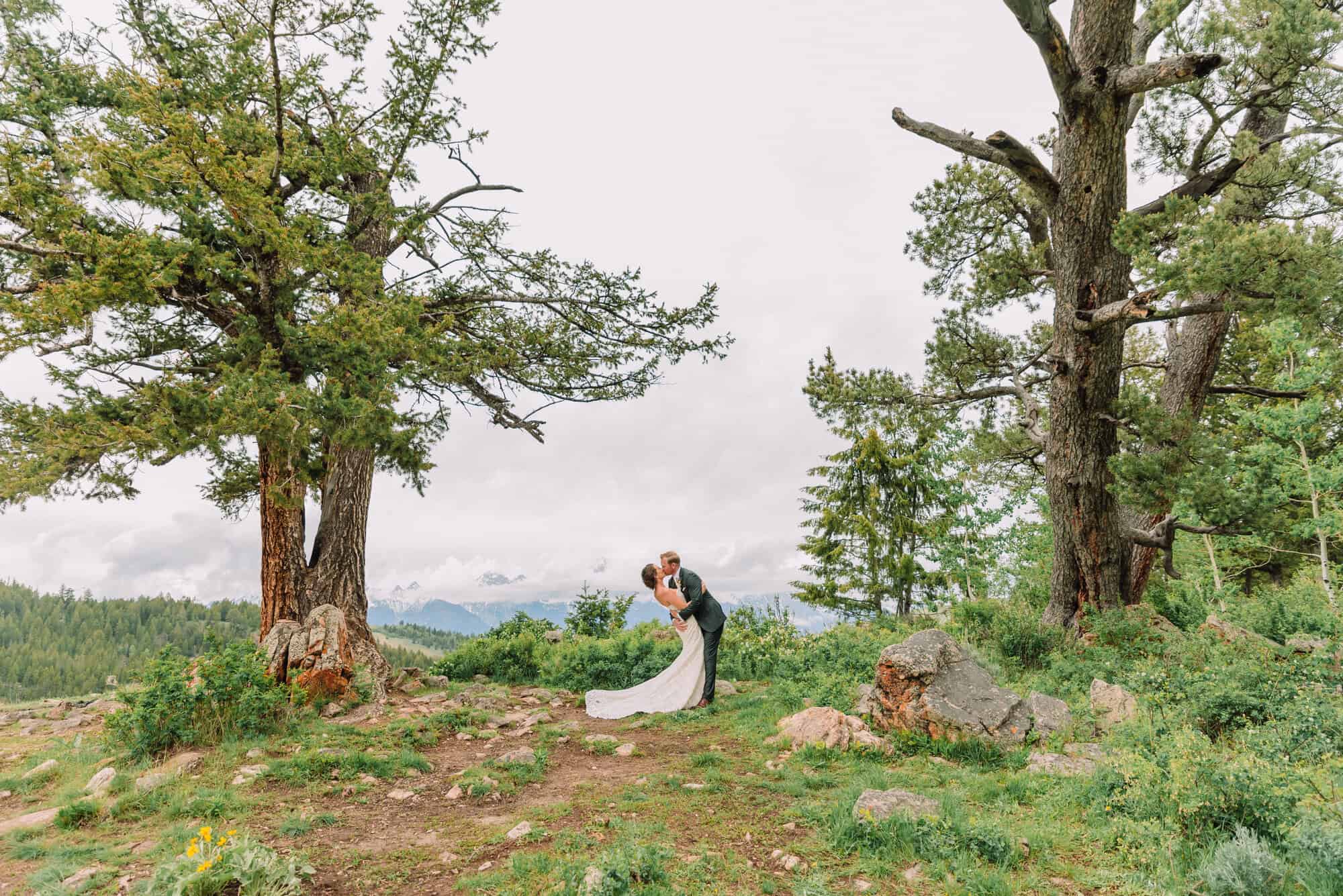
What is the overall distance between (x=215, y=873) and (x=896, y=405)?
12144 millimetres

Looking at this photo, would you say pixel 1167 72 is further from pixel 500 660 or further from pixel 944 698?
pixel 500 660

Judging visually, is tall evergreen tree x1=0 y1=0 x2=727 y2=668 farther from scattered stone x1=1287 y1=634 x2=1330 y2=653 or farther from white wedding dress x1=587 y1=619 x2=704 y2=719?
scattered stone x1=1287 y1=634 x2=1330 y2=653

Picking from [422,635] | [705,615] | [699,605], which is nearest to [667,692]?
[705,615]

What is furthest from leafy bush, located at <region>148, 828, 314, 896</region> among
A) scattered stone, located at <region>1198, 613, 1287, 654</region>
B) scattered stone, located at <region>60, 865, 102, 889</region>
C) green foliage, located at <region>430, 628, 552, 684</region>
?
scattered stone, located at <region>1198, 613, 1287, 654</region>

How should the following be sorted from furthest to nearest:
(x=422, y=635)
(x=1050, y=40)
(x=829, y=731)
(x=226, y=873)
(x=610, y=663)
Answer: (x=422, y=635)
(x=610, y=663)
(x=1050, y=40)
(x=829, y=731)
(x=226, y=873)

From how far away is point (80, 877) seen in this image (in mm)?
4168

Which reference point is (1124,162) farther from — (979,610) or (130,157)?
(130,157)

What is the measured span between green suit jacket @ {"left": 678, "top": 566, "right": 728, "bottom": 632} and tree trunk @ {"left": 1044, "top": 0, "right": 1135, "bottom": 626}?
5.97 meters

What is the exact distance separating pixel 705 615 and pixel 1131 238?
759cm

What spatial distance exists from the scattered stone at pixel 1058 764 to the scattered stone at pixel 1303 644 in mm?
4416

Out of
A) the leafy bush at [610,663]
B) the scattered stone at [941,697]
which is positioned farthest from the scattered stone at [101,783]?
the scattered stone at [941,697]

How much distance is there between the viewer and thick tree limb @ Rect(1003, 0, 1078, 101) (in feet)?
24.0

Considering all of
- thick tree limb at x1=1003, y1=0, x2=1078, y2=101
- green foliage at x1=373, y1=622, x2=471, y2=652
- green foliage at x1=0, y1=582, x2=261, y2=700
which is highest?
thick tree limb at x1=1003, y1=0, x2=1078, y2=101

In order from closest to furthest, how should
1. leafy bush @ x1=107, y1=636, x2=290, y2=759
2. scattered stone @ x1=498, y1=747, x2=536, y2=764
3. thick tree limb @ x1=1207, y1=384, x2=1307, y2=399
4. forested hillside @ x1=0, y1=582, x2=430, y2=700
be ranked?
scattered stone @ x1=498, y1=747, x2=536, y2=764 → leafy bush @ x1=107, y1=636, x2=290, y2=759 → thick tree limb @ x1=1207, y1=384, x2=1307, y2=399 → forested hillside @ x1=0, y1=582, x2=430, y2=700
